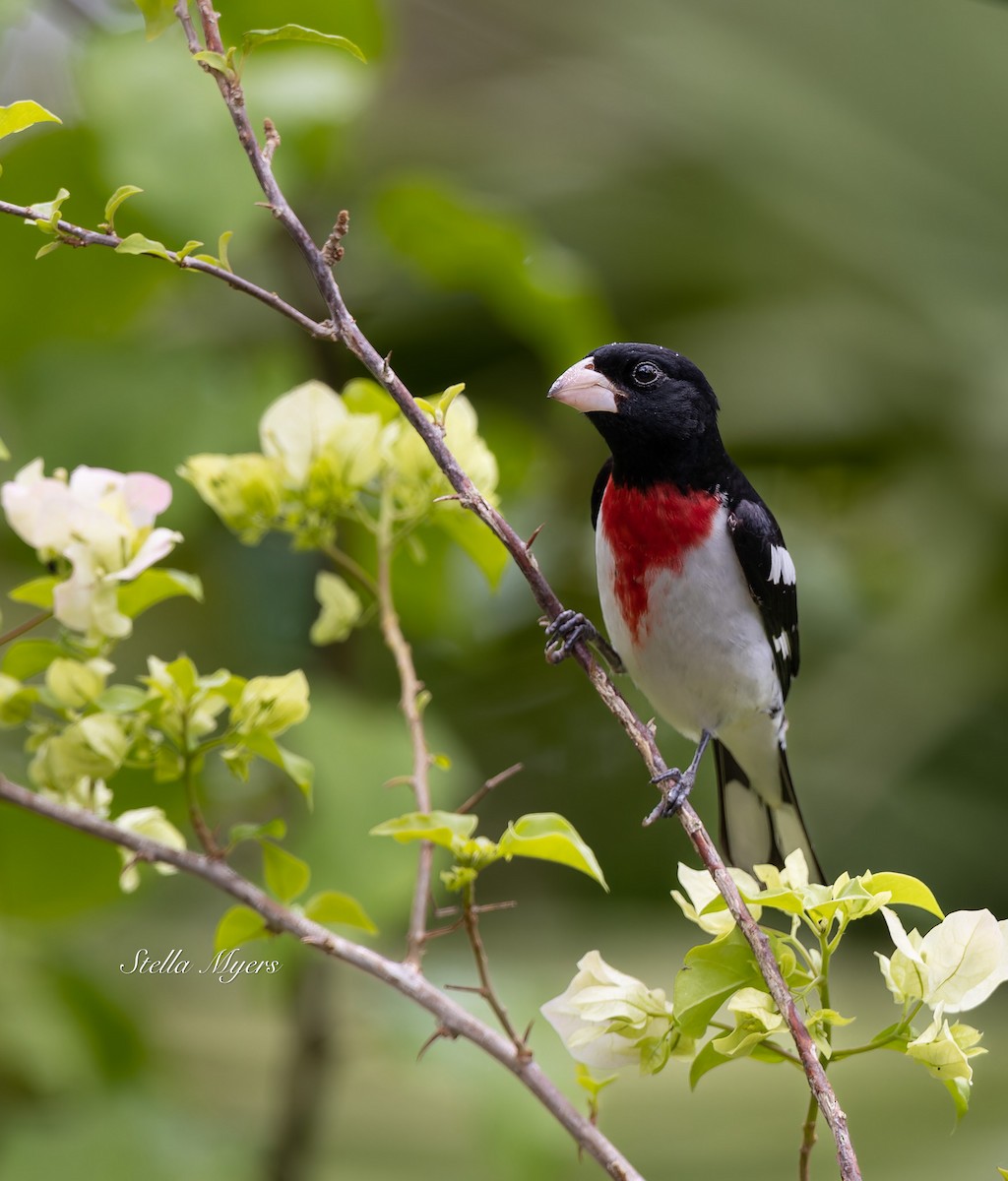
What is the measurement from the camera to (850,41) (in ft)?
8.89

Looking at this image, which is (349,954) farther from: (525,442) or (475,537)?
(525,442)

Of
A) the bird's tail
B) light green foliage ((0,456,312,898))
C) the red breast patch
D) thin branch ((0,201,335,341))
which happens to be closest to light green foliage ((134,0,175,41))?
thin branch ((0,201,335,341))

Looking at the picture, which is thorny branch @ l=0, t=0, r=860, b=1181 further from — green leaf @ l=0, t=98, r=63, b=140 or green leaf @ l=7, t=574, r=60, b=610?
green leaf @ l=7, t=574, r=60, b=610

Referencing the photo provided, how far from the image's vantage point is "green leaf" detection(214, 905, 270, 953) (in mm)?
874

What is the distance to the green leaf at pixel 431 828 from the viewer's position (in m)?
0.81

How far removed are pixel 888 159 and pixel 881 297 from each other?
0.30m

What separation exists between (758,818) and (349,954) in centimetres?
82

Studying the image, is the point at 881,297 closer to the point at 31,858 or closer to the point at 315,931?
the point at 31,858

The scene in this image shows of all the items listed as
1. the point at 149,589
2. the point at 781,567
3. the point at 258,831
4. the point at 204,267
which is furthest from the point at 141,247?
the point at 781,567

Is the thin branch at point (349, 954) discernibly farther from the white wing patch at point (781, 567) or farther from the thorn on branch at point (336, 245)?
the white wing patch at point (781, 567)

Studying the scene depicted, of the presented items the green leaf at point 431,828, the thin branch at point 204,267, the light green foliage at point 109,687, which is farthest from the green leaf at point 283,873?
the thin branch at point 204,267

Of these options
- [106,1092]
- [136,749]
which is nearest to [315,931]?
[136,749]

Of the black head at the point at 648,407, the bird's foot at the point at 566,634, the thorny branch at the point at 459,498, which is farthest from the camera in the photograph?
the black head at the point at 648,407

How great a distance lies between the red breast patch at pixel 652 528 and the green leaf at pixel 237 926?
0.66 m
